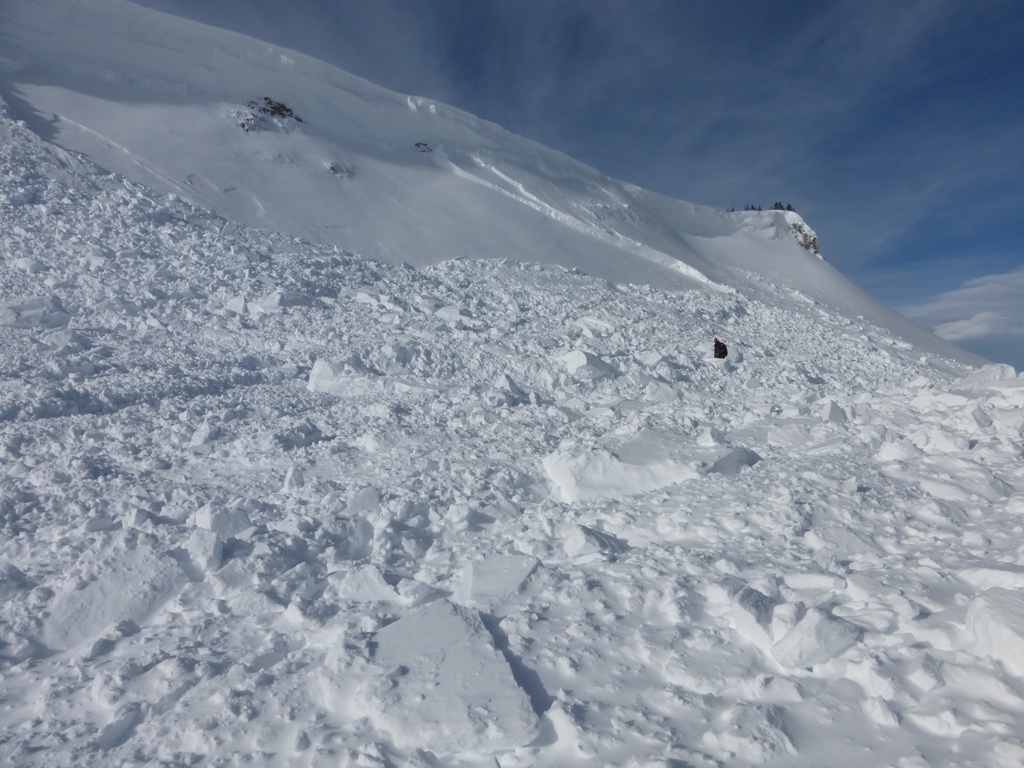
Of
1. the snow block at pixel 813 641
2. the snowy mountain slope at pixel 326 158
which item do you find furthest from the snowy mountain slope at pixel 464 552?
the snowy mountain slope at pixel 326 158

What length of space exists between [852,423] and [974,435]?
1061 mm

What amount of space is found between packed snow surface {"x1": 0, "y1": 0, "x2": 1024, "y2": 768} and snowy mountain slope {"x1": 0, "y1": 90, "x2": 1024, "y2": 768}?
21 millimetres

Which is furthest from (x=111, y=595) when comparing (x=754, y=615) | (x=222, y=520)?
(x=754, y=615)

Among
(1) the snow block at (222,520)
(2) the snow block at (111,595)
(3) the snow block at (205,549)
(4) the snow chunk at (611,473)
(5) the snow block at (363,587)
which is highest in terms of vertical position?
(4) the snow chunk at (611,473)

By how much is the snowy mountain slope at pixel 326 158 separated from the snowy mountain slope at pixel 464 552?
199 inches

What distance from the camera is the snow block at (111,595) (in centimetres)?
337

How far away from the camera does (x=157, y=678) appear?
9.77 feet

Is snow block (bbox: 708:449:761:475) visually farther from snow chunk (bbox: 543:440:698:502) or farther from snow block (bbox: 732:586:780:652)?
snow block (bbox: 732:586:780:652)

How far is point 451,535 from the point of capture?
4.50 meters

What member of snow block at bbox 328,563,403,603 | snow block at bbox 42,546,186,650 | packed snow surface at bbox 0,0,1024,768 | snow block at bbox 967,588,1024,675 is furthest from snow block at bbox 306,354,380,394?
snow block at bbox 967,588,1024,675

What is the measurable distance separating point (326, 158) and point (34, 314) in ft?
33.3

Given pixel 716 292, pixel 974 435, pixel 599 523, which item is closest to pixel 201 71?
pixel 716 292

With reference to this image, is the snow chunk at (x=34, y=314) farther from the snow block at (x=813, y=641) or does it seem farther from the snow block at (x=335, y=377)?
the snow block at (x=813, y=641)

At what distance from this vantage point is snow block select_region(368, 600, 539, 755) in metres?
2.50
